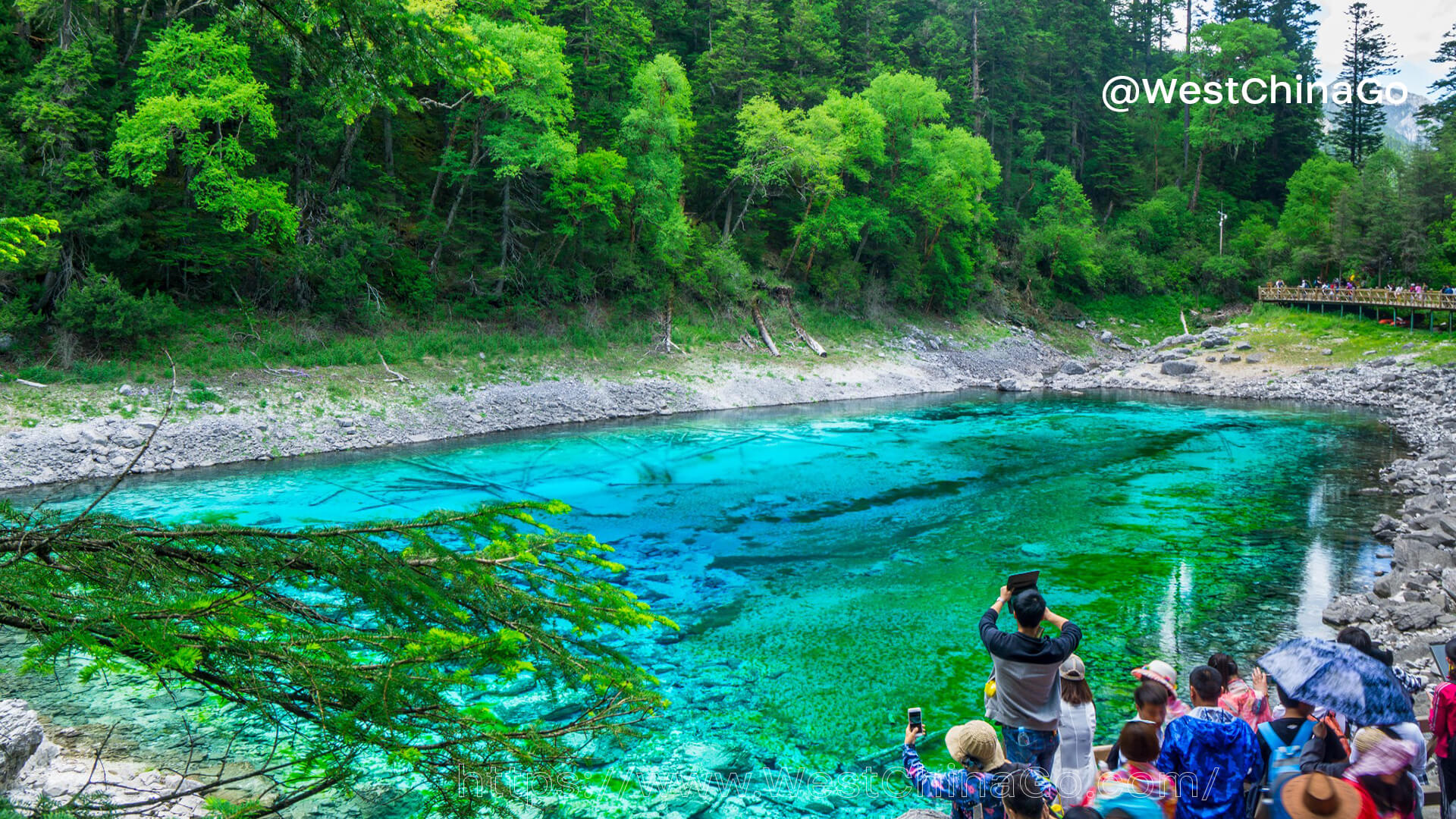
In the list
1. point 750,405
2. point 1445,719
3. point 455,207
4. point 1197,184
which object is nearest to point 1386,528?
point 1445,719

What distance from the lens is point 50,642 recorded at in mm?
2146

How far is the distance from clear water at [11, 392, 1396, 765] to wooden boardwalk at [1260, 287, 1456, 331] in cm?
1370

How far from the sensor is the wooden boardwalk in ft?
110

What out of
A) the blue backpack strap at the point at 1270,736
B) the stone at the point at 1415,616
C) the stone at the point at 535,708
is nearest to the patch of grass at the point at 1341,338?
the stone at the point at 1415,616

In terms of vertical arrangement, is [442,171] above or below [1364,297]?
above

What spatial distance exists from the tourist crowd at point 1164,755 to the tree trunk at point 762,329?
29.6 m

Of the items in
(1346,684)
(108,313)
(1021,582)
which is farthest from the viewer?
(108,313)

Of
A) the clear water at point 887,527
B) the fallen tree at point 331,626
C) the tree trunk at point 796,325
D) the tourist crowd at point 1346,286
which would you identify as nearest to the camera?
the fallen tree at point 331,626

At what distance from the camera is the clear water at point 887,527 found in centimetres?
785

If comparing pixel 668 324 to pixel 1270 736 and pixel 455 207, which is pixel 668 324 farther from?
pixel 1270 736

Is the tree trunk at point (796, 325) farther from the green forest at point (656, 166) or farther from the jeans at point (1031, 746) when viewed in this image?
the jeans at point (1031, 746)

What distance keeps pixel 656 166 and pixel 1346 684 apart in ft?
101

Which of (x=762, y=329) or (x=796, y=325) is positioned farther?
(x=796, y=325)

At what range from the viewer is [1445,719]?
4.12 meters
